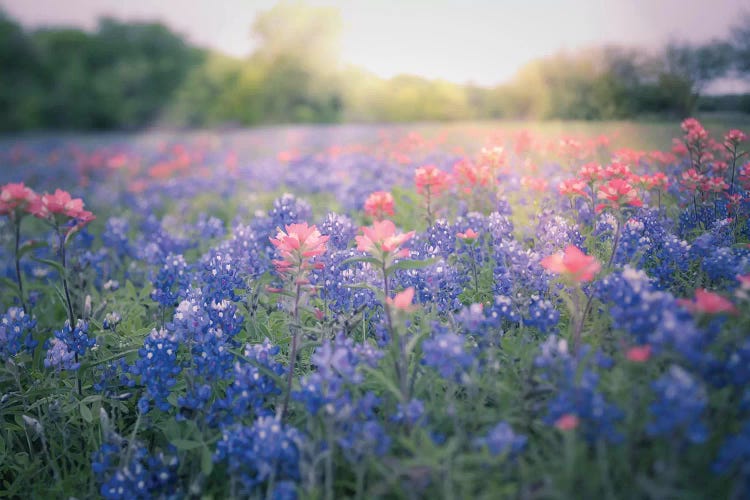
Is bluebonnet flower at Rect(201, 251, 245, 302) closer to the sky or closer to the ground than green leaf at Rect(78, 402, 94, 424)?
closer to the sky

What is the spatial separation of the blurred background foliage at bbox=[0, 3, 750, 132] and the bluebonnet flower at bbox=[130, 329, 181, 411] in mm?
4424

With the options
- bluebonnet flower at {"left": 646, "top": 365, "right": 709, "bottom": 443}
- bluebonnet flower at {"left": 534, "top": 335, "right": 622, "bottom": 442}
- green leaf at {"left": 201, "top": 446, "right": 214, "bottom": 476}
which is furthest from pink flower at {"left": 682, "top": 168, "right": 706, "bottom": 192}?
green leaf at {"left": 201, "top": 446, "right": 214, "bottom": 476}

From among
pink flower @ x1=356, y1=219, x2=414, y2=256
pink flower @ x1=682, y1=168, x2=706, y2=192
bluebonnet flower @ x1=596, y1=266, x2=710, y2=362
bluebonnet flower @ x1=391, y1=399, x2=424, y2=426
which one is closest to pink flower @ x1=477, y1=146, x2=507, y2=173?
pink flower @ x1=682, y1=168, x2=706, y2=192

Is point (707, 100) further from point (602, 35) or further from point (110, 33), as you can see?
point (110, 33)

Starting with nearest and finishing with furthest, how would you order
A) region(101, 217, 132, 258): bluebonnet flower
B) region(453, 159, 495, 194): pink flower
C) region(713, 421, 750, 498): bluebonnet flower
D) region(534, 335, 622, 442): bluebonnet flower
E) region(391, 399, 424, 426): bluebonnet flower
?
region(713, 421, 750, 498): bluebonnet flower → region(534, 335, 622, 442): bluebonnet flower → region(391, 399, 424, 426): bluebonnet flower → region(453, 159, 495, 194): pink flower → region(101, 217, 132, 258): bluebonnet flower

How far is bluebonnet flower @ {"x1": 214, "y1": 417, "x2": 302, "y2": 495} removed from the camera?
1947 mm

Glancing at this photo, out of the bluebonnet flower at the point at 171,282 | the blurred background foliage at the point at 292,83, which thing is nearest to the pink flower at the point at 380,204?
the bluebonnet flower at the point at 171,282

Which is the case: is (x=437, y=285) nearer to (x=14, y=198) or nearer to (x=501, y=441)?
(x=501, y=441)

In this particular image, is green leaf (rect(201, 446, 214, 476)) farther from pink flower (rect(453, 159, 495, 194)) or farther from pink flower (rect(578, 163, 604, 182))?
pink flower (rect(453, 159, 495, 194))

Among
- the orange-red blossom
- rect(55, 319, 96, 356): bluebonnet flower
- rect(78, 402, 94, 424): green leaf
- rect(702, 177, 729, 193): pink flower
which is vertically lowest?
rect(78, 402, 94, 424): green leaf

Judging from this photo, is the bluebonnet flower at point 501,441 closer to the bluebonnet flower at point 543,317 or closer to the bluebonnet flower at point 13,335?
the bluebonnet flower at point 543,317

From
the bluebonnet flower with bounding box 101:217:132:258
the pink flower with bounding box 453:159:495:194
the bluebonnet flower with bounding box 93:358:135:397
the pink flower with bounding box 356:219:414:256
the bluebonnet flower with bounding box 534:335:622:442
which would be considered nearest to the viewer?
the bluebonnet flower with bounding box 534:335:622:442

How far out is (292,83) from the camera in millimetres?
20516

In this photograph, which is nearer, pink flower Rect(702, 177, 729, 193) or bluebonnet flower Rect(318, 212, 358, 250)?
pink flower Rect(702, 177, 729, 193)
